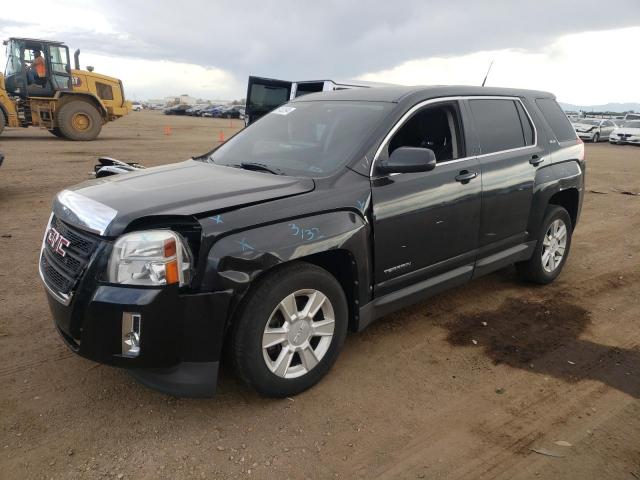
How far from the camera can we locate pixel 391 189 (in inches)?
134

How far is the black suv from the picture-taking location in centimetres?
260

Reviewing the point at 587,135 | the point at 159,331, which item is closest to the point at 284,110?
the point at 159,331

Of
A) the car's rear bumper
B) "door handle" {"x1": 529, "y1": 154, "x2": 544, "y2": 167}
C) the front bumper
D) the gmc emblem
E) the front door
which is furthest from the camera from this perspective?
the car's rear bumper

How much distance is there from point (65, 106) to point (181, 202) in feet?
57.3

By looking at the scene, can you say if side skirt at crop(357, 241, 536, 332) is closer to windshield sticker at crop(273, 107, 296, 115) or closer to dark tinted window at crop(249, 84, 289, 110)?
windshield sticker at crop(273, 107, 296, 115)

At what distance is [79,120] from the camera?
18.2 metres

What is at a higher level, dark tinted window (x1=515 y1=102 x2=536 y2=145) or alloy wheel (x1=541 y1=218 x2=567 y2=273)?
dark tinted window (x1=515 y1=102 x2=536 y2=145)

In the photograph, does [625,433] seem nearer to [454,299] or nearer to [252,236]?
[454,299]

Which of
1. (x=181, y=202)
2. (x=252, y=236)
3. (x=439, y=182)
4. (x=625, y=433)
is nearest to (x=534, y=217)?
(x=439, y=182)

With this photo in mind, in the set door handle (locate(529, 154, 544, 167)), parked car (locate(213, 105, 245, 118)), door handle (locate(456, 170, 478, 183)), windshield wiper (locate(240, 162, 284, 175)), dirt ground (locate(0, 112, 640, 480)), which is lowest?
dirt ground (locate(0, 112, 640, 480))

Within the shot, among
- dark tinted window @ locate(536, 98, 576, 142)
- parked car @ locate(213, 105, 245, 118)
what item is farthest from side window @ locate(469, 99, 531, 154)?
parked car @ locate(213, 105, 245, 118)

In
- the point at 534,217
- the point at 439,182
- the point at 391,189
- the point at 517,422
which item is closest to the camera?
the point at 517,422

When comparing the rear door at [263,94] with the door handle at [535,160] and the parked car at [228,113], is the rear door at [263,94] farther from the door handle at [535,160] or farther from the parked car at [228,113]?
the parked car at [228,113]

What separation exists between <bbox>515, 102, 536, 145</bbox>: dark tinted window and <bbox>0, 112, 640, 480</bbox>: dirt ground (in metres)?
1.48
